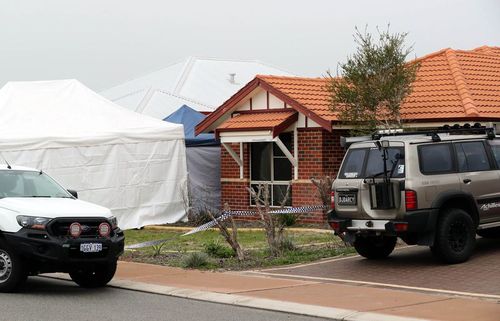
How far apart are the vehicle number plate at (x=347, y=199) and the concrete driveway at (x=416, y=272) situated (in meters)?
1.03

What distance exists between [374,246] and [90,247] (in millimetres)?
4951

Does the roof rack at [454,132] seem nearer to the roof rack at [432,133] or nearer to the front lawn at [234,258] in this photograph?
the roof rack at [432,133]

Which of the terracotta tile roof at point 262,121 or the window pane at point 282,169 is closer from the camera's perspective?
the terracotta tile roof at point 262,121

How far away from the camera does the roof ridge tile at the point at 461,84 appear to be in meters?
19.6

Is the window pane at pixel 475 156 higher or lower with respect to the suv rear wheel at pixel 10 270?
higher

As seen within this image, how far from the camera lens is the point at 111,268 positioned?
1221 centimetres

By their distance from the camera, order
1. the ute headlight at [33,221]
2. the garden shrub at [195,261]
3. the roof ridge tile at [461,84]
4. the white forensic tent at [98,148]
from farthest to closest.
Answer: the white forensic tent at [98,148]
the roof ridge tile at [461,84]
the garden shrub at [195,261]
the ute headlight at [33,221]

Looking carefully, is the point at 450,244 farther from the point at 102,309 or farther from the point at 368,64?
the point at 368,64

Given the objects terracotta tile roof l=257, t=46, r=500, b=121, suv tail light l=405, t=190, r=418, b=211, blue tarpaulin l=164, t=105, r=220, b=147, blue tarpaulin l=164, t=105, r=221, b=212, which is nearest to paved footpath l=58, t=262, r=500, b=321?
suv tail light l=405, t=190, r=418, b=211

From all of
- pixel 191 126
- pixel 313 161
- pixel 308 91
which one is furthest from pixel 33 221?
pixel 191 126

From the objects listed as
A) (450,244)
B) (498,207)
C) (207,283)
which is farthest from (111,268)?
(498,207)

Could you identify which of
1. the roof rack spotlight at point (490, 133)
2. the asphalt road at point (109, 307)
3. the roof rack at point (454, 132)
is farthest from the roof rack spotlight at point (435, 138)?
the asphalt road at point (109, 307)

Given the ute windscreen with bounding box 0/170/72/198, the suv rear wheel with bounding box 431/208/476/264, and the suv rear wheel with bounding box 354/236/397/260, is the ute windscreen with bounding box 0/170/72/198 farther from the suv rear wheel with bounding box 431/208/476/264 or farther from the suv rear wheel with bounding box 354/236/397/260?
the suv rear wheel with bounding box 431/208/476/264

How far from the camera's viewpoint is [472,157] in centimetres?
1381
